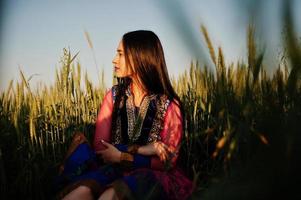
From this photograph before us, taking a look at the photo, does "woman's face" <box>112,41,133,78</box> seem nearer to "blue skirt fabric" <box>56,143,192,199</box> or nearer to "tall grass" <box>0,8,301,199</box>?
"tall grass" <box>0,8,301,199</box>

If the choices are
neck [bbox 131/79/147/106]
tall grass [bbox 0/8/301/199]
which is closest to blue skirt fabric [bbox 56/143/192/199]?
tall grass [bbox 0/8/301/199]

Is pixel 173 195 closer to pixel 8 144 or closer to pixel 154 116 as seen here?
pixel 154 116

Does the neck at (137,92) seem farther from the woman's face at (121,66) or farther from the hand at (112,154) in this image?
the hand at (112,154)

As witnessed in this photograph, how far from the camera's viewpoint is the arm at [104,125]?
6.86 ft

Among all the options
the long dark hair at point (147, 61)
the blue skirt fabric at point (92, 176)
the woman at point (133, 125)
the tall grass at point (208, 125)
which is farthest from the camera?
the long dark hair at point (147, 61)

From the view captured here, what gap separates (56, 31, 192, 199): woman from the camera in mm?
1803

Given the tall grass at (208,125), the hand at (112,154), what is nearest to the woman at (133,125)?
the hand at (112,154)

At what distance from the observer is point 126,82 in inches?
88.4

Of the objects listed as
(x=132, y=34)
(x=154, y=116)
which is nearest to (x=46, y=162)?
(x=154, y=116)

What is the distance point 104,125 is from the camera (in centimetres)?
212

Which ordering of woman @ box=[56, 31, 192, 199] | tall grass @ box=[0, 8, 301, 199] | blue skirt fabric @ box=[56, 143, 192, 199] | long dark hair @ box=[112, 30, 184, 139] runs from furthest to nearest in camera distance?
1. long dark hair @ box=[112, 30, 184, 139]
2. woman @ box=[56, 31, 192, 199]
3. blue skirt fabric @ box=[56, 143, 192, 199]
4. tall grass @ box=[0, 8, 301, 199]

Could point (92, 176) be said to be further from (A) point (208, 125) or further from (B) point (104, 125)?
(A) point (208, 125)

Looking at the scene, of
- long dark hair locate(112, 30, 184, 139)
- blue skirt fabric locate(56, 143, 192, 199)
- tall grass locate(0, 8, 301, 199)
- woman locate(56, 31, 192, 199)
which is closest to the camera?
tall grass locate(0, 8, 301, 199)

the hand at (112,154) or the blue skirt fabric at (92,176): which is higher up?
the hand at (112,154)
